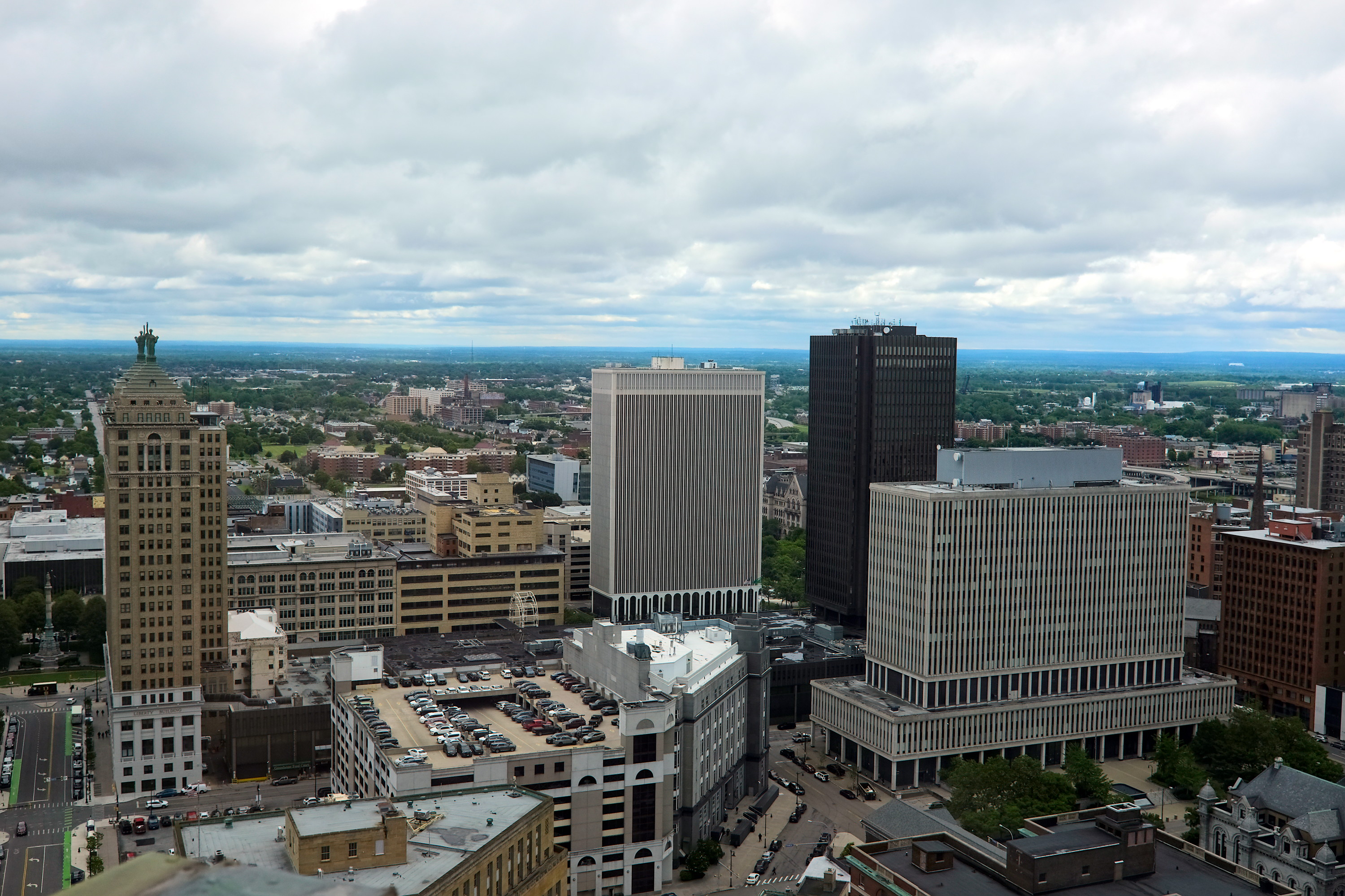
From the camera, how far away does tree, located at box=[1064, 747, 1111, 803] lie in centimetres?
13762

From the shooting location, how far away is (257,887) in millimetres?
16562

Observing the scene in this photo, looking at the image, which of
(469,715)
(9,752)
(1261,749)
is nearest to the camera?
(469,715)

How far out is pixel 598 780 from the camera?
385ft

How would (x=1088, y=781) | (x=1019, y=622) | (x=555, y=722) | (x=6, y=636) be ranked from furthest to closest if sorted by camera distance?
(x=6, y=636), (x=1019, y=622), (x=1088, y=781), (x=555, y=722)

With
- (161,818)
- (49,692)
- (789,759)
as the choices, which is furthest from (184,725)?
(789,759)

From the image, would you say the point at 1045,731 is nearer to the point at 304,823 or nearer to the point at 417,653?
the point at 417,653

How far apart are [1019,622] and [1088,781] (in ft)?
82.2

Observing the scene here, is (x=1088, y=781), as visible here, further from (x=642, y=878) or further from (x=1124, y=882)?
(x=1124, y=882)

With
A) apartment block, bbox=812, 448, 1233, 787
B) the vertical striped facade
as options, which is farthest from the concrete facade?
the vertical striped facade

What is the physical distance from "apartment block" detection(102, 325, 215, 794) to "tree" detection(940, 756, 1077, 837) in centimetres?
8705

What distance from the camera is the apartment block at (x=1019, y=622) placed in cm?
15412

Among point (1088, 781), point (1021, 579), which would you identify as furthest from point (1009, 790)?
point (1021, 579)

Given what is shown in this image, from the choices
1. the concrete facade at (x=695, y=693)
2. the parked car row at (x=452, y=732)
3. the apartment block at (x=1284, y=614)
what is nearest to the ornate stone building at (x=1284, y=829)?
the concrete facade at (x=695, y=693)

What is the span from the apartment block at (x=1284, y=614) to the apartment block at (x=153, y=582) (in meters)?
144
